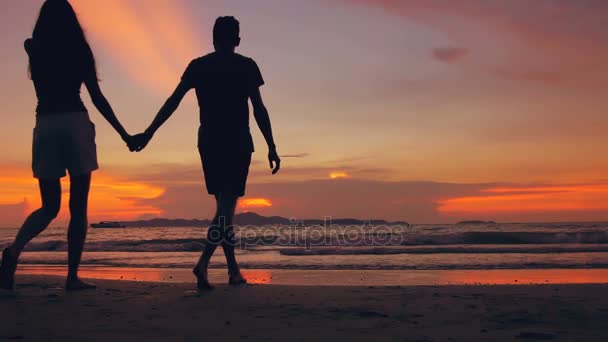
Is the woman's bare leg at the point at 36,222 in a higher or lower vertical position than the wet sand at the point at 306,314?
higher

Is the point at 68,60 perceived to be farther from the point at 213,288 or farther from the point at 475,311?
the point at 475,311

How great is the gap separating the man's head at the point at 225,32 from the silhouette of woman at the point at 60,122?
1.00 m

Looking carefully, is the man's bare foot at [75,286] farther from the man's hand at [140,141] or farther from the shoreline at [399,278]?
the shoreline at [399,278]

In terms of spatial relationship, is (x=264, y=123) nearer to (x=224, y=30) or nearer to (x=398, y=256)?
(x=224, y=30)

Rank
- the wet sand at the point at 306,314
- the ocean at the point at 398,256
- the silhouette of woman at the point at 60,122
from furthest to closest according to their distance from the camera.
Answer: the ocean at the point at 398,256, the silhouette of woman at the point at 60,122, the wet sand at the point at 306,314

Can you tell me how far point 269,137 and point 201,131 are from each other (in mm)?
563

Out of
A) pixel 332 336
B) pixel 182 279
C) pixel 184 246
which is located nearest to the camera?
pixel 332 336

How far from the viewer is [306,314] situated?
3389 mm

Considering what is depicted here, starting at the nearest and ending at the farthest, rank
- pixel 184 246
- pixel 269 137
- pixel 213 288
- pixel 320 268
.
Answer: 1. pixel 213 288
2. pixel 269 137
3. pixel 320 268
4. pixel 184 246

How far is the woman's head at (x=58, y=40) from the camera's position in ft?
13.8

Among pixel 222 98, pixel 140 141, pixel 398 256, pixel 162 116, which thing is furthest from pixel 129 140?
pixel 398 256

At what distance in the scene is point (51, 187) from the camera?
4.14 metres

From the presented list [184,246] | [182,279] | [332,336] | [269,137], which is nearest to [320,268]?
[182,279]

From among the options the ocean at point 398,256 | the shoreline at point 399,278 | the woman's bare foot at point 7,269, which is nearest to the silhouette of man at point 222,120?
the woman's bare foot at point 7,269
